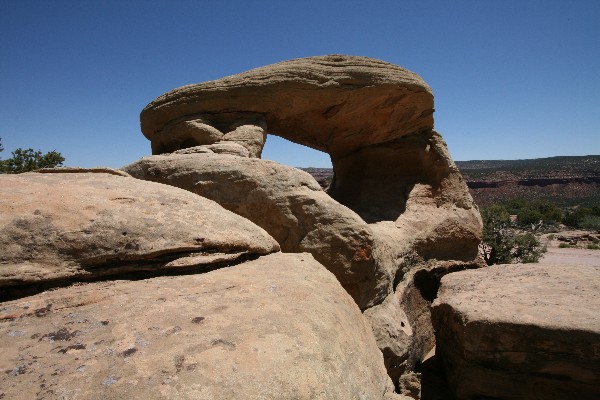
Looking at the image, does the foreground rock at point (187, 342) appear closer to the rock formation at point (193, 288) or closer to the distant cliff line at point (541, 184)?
the rock formation at point (193, 288)

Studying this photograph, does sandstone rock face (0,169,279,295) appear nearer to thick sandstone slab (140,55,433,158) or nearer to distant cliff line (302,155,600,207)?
thick sandstone slab (140,55,433,158)

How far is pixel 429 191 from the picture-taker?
307 inches

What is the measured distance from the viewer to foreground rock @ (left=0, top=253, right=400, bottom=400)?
129 centimetres

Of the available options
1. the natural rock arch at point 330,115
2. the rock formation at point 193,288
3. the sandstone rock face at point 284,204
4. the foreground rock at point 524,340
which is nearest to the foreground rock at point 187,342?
the rock formation at point 193,288

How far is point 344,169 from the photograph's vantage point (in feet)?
29.0

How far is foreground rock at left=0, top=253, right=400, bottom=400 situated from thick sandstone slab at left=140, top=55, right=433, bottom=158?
517 cm

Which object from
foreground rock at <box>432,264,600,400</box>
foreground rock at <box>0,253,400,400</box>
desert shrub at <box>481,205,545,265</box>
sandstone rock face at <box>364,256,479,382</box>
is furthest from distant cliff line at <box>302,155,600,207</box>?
foreground rock at <box>0,253,400,400</box>

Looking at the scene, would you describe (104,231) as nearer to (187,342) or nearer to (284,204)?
(187,342)

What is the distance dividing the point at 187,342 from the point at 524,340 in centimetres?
393

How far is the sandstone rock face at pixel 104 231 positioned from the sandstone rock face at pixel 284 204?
4.22 ft

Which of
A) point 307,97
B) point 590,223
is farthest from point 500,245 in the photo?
point 590,223

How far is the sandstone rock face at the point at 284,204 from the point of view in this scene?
12.6ft

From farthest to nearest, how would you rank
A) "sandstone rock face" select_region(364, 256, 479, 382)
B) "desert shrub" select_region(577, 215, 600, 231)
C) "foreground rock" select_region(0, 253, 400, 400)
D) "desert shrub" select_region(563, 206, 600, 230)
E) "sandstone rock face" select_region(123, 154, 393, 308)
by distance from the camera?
1. "desert shrub" select_region(563, 206, 600, 230)
2. "desert shrub" select_region(577, 215, 600, 231)
3. "sandstone rock face" select_region(364, 256, 479, 382)
4. "sandstone rock face" select_region(123, 154, 393, 308)
5. "foreground rock" select_region(0, 253, 400, 400)

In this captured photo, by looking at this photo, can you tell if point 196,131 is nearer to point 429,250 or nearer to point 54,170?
point 54,170
